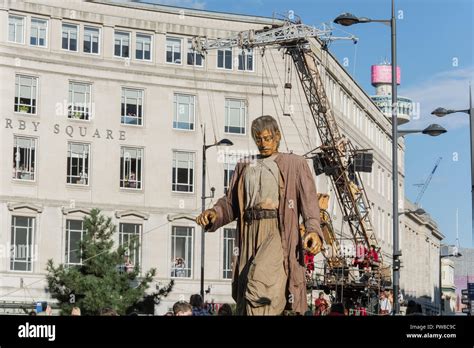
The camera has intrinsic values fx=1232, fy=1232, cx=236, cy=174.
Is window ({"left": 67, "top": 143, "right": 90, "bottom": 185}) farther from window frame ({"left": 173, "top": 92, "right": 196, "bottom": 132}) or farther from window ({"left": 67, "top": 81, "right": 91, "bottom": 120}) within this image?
window frame ({"left": 173, "top": 92, "right": 196, "bottom": 132})

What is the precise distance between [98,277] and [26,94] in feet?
17.9

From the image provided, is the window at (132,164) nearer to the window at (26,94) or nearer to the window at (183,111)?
the window at (183,111)

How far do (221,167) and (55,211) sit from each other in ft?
20.4

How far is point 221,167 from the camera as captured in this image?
2828 centimetres

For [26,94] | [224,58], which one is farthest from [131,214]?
[224,58]

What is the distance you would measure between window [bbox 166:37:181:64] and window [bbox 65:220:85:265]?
5.94 m

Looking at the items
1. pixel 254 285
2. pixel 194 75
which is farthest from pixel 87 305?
pixel 254 285

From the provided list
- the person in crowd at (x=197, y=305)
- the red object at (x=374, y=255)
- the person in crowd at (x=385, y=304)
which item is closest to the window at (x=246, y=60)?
the red object at (x=374, y=255)

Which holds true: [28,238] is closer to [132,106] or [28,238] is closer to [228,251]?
[228,251]

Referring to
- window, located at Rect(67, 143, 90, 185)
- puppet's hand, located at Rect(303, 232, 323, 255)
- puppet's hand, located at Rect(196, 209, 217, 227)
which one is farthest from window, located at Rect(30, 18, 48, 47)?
puppet's hand, located at Rect(303, 232, 323, 255)

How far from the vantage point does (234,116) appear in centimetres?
2844

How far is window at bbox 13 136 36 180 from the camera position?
30734 mm

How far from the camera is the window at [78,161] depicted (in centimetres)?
3030
